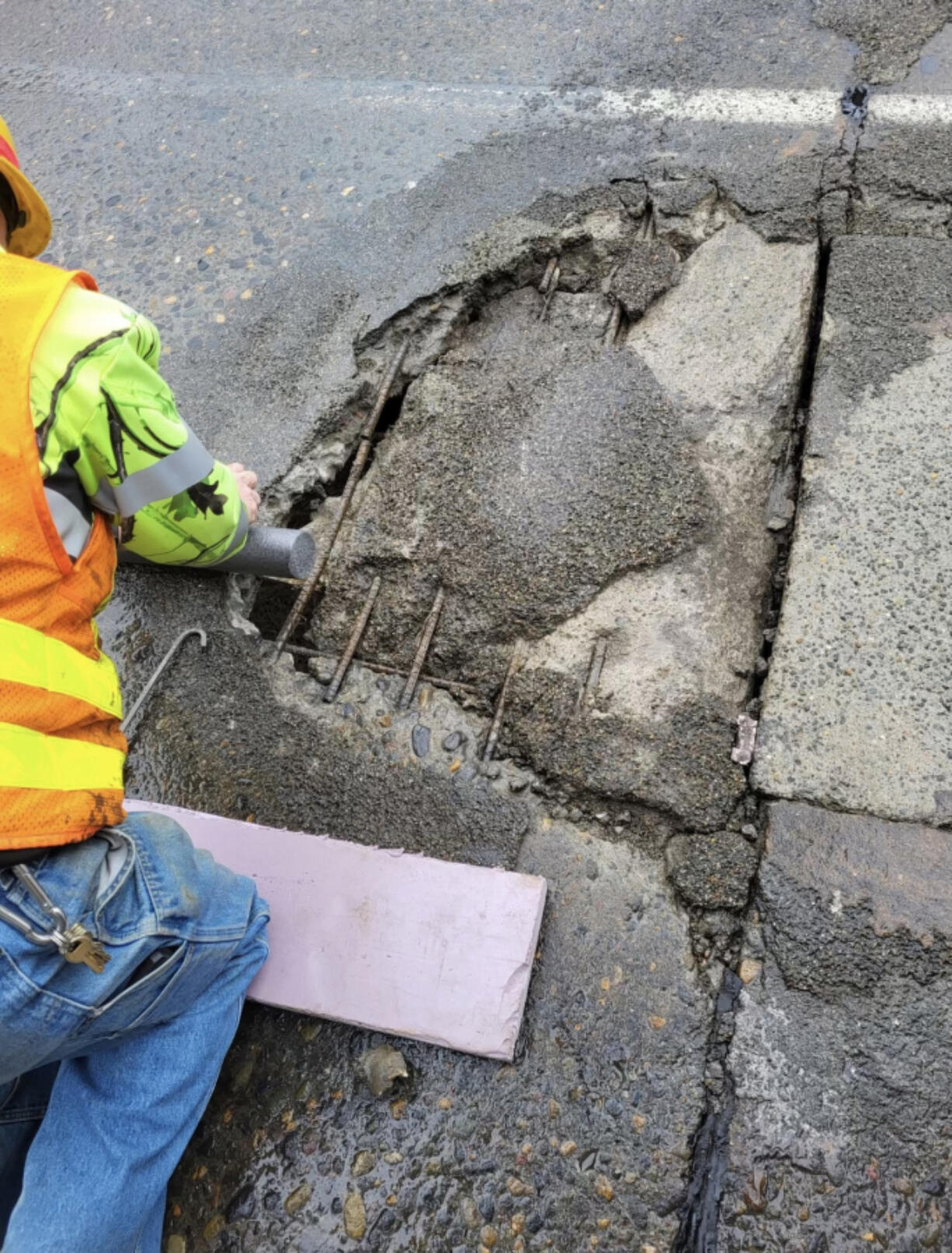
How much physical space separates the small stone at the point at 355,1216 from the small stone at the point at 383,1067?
7.4 inches

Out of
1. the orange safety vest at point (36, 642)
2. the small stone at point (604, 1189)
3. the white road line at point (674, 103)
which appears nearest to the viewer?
the orange safety vest at point (36, 642)

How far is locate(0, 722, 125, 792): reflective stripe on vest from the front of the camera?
1.32m

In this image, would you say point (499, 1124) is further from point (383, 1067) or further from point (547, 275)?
point (547, 275)

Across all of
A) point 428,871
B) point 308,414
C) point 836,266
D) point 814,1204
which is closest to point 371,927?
point 428,871

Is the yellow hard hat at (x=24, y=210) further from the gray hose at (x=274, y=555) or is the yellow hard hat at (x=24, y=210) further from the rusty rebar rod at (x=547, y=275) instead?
the rusty rebar rod at (x=547, y=275)

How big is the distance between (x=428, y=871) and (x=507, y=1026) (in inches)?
14.2

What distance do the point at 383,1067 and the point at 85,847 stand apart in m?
0.79

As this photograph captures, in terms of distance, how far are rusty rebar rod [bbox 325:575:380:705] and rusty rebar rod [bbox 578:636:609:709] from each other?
2.03 ft

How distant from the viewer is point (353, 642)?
233cm

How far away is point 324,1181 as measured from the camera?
5.79ft

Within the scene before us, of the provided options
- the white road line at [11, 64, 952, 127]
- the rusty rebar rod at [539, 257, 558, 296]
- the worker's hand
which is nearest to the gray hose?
the worker's hand

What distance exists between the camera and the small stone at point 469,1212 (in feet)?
5.53

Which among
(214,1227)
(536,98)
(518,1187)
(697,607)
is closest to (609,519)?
(697,607)

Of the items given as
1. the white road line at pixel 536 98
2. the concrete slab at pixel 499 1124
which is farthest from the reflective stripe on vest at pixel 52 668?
the white road line at pixel 536 98
